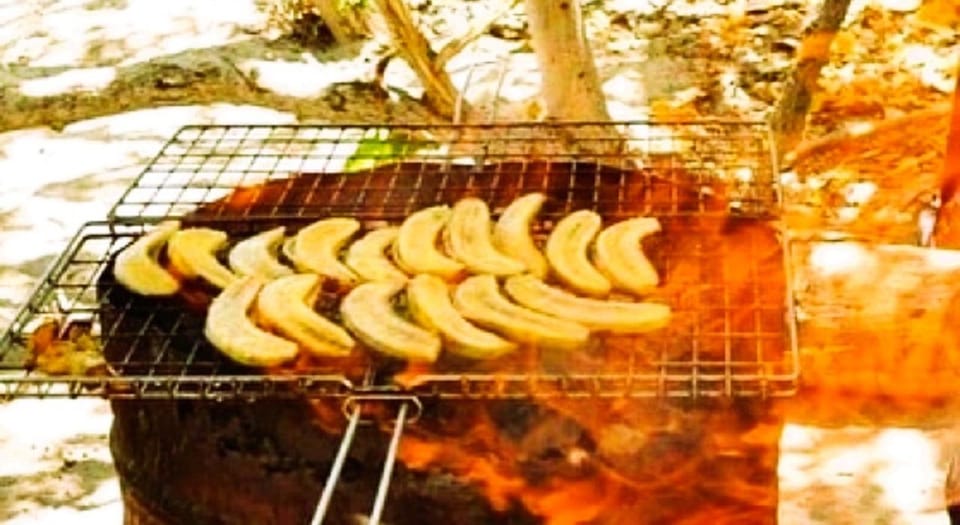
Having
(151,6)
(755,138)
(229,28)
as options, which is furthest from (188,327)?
(151,6)

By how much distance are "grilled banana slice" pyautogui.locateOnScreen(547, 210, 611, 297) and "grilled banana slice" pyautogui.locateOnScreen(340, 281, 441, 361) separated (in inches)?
15.7

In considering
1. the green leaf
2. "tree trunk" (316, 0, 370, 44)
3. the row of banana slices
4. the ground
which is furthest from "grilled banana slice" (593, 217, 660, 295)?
"tree trunk" (316, 0, 370, 44)

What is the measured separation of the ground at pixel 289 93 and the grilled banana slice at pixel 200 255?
6.38 ft

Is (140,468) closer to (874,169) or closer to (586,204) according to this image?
(586,204)

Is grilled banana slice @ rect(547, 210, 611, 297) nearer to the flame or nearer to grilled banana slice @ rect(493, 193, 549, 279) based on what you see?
grilled banana slice @ rect(493, 193, 549, 279)

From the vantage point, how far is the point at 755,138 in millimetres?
4441

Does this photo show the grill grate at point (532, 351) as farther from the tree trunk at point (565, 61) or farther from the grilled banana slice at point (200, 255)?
the tree trunk at point (565, 61)

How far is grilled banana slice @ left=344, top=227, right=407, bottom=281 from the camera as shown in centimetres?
347

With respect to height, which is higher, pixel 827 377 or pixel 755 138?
pixel 755 138

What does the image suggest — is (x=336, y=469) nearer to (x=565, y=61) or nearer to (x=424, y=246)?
(x=424, y=246)

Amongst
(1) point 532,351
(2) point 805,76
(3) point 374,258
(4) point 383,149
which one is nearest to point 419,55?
(4) point 383,149

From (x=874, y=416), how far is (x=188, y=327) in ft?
10.3

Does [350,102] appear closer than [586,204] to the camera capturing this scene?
No

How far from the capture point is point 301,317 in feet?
10.5
